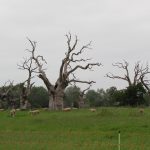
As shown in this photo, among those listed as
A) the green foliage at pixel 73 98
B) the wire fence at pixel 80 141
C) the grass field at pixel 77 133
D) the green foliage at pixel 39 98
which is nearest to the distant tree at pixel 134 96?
the green foliage at pixel 73 98

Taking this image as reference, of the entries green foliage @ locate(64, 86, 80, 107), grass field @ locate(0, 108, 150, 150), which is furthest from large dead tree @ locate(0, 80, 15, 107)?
grass field @ locate(0, 108, 150, 150)

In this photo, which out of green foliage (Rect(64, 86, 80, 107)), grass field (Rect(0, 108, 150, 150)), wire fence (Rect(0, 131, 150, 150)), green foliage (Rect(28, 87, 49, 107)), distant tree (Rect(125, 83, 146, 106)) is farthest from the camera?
green foliage (Rect(28, 87, 49, 107))

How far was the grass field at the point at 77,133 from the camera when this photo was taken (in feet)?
69.0

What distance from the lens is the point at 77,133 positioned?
27516 mm

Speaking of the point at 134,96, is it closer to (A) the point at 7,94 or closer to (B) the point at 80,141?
(A) the point at 7,94

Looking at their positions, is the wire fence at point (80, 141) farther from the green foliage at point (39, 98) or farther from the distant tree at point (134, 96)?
the green foliage at point (39, 98)

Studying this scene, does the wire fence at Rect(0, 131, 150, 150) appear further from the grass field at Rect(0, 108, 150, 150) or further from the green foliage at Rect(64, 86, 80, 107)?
the green foliage at Rect(64, 86, 80, 107)

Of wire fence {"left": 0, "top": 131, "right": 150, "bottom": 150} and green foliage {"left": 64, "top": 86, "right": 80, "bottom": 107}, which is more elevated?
green foliage {"left": 64, "top": 86, "right": 80, "bottom": 107}

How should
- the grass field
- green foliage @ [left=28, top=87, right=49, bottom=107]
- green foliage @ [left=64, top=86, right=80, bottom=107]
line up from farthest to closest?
green foliage @ [left=28, top=87, right=49, bottom=107]
green foliage @ [left=64, top=86, right=80, bottom=107]
the grass field

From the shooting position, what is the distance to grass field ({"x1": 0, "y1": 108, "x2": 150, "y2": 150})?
2103 centimetres

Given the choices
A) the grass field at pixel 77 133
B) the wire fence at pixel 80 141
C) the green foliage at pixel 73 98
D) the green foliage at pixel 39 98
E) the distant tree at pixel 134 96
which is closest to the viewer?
the wire fence at pixel 80 141

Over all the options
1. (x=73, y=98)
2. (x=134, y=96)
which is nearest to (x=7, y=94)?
(x=134, y=96)

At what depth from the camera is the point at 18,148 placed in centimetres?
2028

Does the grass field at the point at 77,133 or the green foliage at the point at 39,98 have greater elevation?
the green foliage at the point at 39,98
